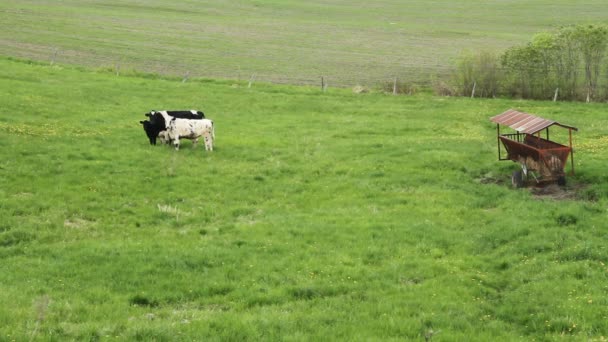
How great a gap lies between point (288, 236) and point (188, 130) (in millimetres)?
12019

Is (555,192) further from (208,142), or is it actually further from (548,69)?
(548,69)

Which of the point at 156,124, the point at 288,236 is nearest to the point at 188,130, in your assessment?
the point at 156,124

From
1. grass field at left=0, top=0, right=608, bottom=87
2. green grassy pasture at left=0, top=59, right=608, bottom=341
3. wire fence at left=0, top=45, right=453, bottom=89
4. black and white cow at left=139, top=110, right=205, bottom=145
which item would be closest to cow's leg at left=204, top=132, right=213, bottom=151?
green grassy pasture at left=0, top=59, right=608, bottom=341

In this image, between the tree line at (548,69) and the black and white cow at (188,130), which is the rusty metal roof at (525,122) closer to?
the black and white cow at (188,130)

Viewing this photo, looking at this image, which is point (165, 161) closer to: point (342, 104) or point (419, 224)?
point (419, 224)

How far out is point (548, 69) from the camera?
45750 mm

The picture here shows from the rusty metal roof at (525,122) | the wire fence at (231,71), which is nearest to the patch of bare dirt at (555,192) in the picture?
the rusty metal roof at (525,122)

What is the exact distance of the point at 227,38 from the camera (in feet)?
274

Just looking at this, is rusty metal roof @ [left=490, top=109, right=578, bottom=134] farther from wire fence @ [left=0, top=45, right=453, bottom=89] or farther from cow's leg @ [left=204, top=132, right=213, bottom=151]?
wire fence @ [left=0, top=45, right=453, bottom=89]

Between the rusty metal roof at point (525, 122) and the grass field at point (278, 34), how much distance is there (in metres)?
30.8

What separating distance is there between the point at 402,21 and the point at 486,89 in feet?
235

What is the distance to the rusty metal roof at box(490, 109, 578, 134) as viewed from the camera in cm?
2091

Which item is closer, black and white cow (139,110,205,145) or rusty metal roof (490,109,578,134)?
rusty metal roof (490,109,578,134)

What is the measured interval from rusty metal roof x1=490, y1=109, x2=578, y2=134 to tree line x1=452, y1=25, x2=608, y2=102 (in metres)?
22.4
